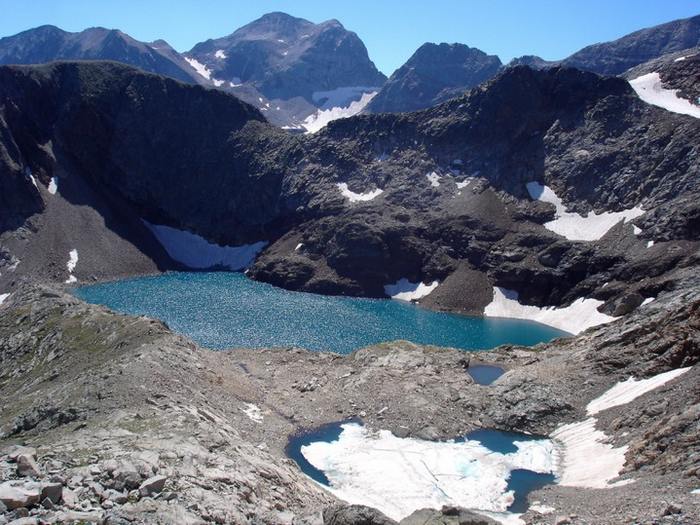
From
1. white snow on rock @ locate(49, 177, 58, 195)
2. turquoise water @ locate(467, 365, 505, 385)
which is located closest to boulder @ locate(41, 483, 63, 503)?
turquoise water @ locate(467, 365, 505, 385)

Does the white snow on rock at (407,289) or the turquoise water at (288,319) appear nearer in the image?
the turquoise water at (288,319)

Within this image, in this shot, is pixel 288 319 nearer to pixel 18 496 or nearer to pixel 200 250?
pixel 200 250

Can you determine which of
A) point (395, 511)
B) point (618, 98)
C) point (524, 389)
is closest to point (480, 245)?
point (618, 98)

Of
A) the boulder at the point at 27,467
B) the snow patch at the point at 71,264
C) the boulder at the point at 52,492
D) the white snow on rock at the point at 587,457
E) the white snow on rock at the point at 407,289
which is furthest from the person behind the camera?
the snow patch at the point at 71,264

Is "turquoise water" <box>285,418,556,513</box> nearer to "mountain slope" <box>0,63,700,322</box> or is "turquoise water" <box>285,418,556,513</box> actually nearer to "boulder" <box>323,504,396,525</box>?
"boulder" <box>323,504,396,525</box>

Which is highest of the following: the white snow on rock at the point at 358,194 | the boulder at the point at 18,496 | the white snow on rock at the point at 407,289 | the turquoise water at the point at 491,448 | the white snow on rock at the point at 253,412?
the white snow on rock at the point at 358,194

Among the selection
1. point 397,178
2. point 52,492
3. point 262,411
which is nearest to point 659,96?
point 397,178

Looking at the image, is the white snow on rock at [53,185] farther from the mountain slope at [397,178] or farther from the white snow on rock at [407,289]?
the white snow on rock at [407,289]

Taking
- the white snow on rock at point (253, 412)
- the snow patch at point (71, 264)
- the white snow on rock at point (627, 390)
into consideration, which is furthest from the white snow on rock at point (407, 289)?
the white snow on rock at point (253, 412)
